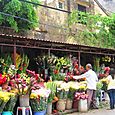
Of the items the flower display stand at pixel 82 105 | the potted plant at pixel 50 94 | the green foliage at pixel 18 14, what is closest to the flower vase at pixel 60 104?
the potted plant at pixel 50 94

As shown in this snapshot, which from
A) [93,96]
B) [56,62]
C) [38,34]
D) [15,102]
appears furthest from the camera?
[38,34]

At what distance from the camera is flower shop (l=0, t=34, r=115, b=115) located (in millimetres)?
11234

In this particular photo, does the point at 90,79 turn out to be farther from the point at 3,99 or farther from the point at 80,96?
the point at 3,99

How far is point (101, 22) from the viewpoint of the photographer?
26.9 metres

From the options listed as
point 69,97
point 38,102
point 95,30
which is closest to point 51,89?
point 38,102

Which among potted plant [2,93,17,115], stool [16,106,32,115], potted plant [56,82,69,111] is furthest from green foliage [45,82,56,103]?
potted plant [2,93,17,115]

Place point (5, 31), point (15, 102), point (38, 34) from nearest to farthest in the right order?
point (15, 102), point (5, 31), point (38, 34)

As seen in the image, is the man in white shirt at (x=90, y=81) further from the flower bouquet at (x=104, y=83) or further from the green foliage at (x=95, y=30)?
the green foliage at (x=95, y=30)

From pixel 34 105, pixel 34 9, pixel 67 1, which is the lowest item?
pixel 34 105

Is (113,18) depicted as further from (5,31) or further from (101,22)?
(5,31)

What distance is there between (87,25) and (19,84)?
16.3 meters

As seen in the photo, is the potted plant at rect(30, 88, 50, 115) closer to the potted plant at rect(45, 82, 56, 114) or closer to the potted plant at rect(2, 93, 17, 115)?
the potted plant at rect(45, 82, 56, 114)

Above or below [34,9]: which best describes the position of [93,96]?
below

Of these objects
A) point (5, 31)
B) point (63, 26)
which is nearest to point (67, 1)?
point (63, 26)
